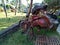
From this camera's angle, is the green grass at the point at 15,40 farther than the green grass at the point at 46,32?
No

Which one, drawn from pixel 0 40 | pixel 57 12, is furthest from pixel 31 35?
pixel 57 12

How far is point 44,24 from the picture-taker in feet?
13.7

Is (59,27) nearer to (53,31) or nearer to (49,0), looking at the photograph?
(53,31)

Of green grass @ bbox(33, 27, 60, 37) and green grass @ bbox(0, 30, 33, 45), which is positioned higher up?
green grass @ bbox(33, 27, 60, 37)

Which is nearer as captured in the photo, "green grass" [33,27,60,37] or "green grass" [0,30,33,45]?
"green grass" [0,30,33,45]

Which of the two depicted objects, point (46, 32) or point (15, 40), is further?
point (46, 32)

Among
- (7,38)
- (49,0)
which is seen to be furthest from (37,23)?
(49,0)

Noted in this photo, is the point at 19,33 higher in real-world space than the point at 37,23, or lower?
lower

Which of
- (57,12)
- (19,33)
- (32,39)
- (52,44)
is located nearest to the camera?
(52,44)

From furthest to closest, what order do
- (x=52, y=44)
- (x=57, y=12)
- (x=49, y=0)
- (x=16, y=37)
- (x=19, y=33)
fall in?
(x=57, y=12)
(x=49, y=0)
(x=19, y=33)
(x=16, y=37)
(x=52, y=44)

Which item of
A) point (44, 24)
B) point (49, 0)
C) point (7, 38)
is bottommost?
point (7, 38)

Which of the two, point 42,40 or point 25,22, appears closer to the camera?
point 42,40

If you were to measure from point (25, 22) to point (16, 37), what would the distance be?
17.2 inches

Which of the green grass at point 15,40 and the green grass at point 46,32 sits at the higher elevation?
the green grass at point 46,32
